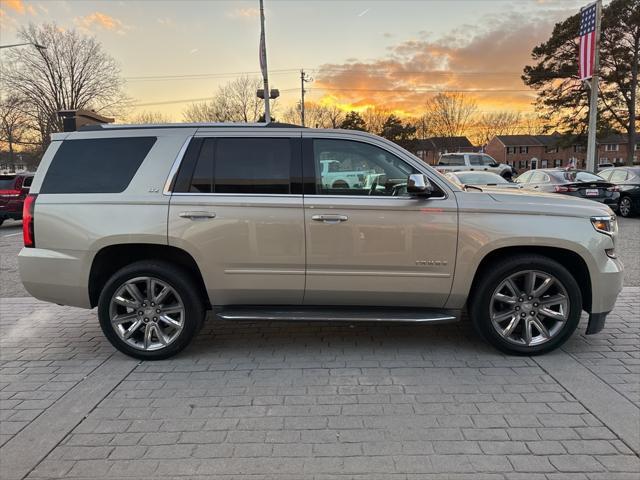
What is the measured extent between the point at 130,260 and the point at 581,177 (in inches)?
549

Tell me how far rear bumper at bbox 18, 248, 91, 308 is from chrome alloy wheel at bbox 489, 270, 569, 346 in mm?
3540

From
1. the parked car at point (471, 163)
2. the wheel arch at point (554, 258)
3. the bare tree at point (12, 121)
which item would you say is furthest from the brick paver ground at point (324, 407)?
the bare tree at point (12, 121)

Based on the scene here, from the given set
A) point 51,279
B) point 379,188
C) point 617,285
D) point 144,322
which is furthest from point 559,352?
point 51,279

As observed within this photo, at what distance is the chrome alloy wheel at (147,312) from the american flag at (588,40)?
18.7 meters

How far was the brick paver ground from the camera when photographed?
103 inches

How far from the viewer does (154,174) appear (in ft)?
13.1

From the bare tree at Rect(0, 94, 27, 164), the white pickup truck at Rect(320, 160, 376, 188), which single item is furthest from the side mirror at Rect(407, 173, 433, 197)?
the bare tree at Rect(0, 94, 27, 164)

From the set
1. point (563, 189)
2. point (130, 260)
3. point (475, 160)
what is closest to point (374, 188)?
point (130, 260)

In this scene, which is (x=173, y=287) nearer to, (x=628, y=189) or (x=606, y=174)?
(x=628, y=189)

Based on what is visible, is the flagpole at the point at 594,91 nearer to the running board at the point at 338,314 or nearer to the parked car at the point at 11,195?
the running board at the point at 338,314

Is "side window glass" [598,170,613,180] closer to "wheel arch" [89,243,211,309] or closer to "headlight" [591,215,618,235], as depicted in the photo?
"headlight" [591,215,618,235]

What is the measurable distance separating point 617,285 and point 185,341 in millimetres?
3748

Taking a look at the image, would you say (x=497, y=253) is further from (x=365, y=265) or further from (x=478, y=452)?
(x=478, y=452)

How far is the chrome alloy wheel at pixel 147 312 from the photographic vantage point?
4.04m
